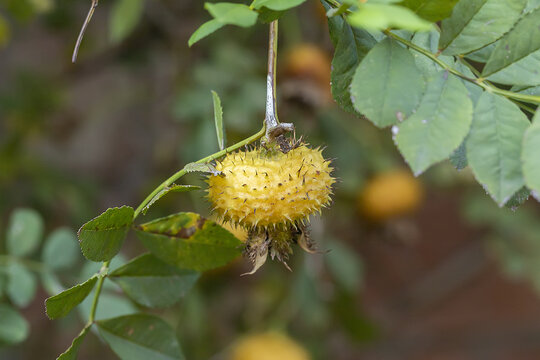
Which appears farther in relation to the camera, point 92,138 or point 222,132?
point 92,138

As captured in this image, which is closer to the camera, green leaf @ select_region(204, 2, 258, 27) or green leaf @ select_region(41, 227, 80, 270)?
→ green leaf @ select_region(204, 2, 258, 27)

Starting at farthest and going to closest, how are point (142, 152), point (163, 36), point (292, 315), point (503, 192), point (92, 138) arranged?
point (92, 138) < point (142, 152) < point (163, 36) < point (292, 315) < point (503, 192)

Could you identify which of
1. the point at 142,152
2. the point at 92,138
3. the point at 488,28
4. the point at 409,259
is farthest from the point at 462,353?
the point at 488,28

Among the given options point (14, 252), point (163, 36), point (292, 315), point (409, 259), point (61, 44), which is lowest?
point (409, 259)

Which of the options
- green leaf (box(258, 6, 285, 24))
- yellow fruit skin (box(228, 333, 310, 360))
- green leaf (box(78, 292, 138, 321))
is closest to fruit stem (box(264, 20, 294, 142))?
green leaf (box(258, 6, 285, 24))

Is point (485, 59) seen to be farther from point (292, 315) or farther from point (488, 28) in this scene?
point (292, 315)

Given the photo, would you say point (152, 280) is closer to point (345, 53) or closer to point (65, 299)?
point (65, 299)

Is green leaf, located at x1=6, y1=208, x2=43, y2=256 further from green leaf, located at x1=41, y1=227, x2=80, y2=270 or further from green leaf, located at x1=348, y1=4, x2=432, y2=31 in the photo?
green leaf, located at x1=348, y1=4, x2=432, y2=31
